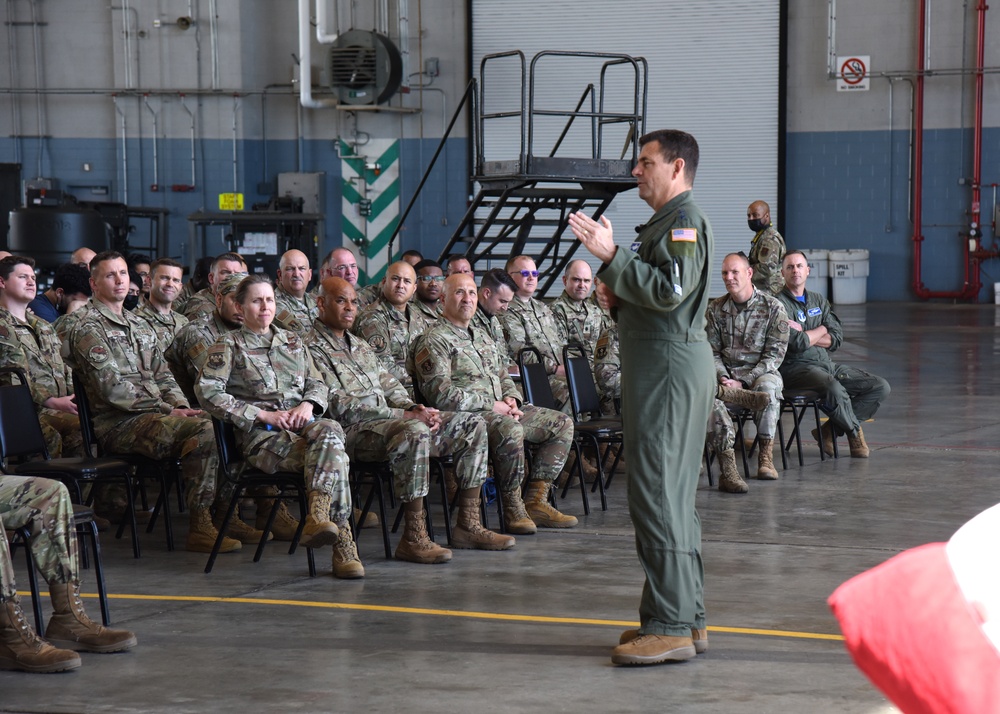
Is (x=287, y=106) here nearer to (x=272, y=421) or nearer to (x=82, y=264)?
(x=82, y=264)

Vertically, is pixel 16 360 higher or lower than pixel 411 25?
lower

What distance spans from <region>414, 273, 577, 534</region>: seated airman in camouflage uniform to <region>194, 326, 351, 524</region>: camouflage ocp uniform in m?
0.71

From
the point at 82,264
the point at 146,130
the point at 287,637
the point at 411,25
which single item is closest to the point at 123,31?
the point at 146,130

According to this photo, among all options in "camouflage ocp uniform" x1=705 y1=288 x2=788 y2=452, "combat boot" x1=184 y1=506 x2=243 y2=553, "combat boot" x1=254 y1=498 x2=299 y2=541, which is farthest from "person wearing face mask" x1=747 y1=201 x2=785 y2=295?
"combat boot" x1=184 y1=506 x2=243 y2=553

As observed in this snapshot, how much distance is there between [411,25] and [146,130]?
434cm

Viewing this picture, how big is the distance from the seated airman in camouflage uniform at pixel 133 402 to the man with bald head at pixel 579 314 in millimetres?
2875

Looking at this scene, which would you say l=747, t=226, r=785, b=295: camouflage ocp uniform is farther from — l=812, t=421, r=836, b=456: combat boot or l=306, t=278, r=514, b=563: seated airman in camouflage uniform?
l=306, t=278, r=514, b=563: seated airman in camouflage uniform

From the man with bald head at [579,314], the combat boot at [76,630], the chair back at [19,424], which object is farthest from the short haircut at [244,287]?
the man with bald head at [579,314]

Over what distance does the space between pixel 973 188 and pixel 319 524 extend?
610 inches

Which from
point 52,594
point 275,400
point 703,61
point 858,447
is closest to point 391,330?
point 275,400

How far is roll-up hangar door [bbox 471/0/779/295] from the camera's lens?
18172 mm

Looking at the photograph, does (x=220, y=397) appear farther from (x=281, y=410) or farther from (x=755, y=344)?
(x=755, y=344)

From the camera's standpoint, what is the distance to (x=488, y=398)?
20.4 feet

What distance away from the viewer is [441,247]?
19.2m
